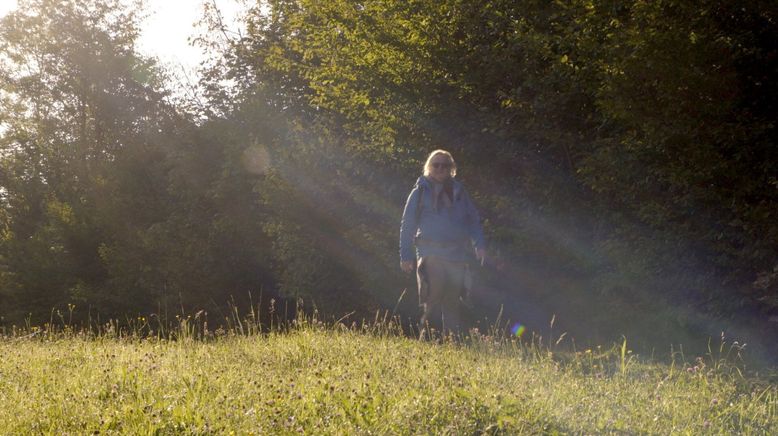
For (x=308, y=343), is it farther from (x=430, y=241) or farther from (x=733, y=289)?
(x=733, y=289)

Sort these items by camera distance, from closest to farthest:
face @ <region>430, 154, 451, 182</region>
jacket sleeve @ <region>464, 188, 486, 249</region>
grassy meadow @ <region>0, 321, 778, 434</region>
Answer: grassy meadow @ <region>0, 321, 778, 434</region>
face @ <region>430, 154, 451, 182</region>
jacket sleeve @ <region>464, 188, 486, 249</region>

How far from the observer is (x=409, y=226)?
8281mm

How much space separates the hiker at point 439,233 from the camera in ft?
26.9

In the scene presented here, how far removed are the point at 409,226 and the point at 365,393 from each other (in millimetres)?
3194

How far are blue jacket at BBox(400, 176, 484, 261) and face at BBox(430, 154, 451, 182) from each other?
0.13 meters

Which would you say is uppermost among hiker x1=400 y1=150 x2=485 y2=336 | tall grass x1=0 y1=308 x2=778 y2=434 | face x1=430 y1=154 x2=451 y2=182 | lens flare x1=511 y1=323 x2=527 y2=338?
face x1=430 y1=154 x2=451 y2=182

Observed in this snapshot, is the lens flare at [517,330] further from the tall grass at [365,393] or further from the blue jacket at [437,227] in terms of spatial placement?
the tall grass at [365,393]

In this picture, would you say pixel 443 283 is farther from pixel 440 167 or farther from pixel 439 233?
pixel 440 167

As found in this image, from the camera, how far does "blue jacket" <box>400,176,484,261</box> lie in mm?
8195

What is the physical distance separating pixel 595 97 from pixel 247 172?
1216cm

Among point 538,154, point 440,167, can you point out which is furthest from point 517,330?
point 440,167

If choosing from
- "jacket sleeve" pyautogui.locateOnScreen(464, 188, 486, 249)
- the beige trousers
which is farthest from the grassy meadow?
"jacket sleeve" pyautogui.locateOnScreen(464, 188, 486, 249)

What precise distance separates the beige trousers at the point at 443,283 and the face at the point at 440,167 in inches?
32.0

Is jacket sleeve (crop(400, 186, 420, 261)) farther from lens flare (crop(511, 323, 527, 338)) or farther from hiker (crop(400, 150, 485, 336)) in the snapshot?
lens flare (crop(511, 323, 527, 338))
